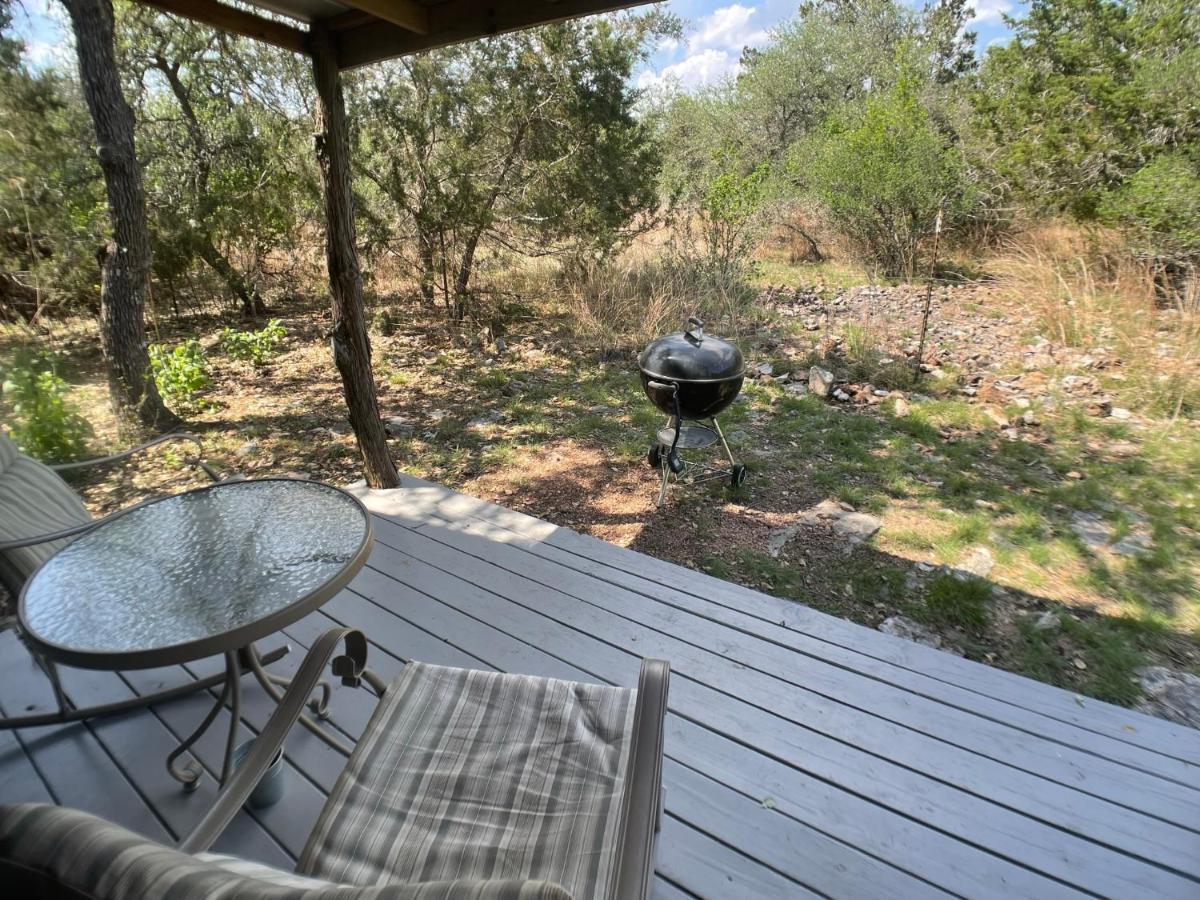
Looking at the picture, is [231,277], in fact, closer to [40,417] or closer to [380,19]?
[40,417]

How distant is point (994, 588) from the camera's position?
2.57 metres

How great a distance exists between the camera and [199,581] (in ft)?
4.42

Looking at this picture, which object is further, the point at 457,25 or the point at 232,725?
the point at 457,25

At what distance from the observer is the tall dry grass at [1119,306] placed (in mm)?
4121

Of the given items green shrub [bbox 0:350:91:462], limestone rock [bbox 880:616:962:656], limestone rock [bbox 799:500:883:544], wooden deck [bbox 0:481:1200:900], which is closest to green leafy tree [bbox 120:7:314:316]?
green shrub [bbox 0:350:91:462]

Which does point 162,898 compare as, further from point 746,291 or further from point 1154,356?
point 746,291

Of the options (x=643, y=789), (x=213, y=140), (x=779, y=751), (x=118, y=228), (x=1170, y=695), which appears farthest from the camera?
(x=213, y=140)

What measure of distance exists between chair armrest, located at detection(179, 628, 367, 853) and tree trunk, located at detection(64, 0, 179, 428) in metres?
3.62

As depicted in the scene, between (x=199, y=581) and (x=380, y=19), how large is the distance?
7.30 feet

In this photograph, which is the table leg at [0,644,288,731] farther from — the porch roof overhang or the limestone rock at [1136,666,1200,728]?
the limestone rock at [1136,666,1200,728]

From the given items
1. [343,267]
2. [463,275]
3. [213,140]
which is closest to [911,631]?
[343,267]

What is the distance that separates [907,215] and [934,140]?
2.66 ft

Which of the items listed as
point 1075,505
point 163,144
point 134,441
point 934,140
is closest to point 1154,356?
point 1075,505

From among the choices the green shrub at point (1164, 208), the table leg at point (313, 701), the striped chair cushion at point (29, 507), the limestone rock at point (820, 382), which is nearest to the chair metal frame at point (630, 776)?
the table leg at point (313, 701)
